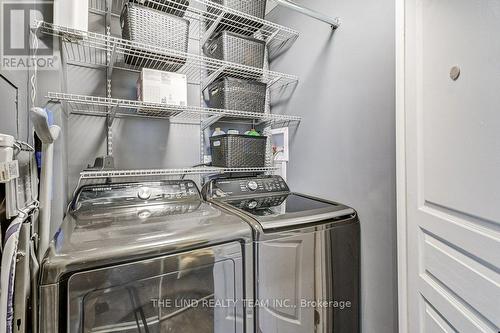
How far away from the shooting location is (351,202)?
1449 millimetres

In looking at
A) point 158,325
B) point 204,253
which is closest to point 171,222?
point 204,253

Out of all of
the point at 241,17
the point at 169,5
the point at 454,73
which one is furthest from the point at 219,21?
the point at 454,73

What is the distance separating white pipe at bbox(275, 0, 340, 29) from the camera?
147cm

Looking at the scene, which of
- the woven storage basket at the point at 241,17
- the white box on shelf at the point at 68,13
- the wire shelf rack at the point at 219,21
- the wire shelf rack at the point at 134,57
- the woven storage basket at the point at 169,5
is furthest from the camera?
the woven storage basket at the point at 241,17

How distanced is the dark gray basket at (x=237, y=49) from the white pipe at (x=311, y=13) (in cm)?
34

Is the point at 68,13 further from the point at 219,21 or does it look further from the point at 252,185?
the point at 252,185

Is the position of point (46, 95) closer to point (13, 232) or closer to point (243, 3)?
point (13, 232)

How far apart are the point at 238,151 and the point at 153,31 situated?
87 cm

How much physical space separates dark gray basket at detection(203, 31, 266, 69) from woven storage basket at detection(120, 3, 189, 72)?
284mm

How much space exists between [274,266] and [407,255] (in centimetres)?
60

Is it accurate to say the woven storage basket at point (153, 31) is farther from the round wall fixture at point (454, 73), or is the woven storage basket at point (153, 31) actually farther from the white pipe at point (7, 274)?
the round wall fixture at point (454, 73)

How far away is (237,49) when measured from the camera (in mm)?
1692

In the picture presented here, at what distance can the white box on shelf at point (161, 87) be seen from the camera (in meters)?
1.39

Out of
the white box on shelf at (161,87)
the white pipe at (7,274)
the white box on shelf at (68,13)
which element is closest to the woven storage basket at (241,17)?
the white box on shelf at (161,87)
